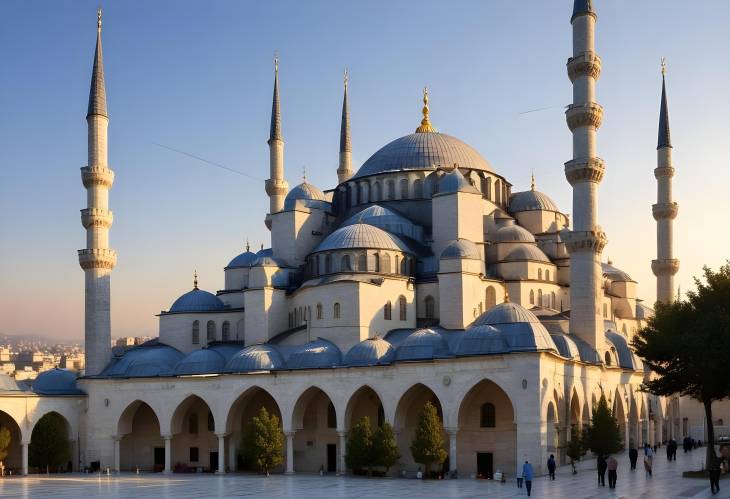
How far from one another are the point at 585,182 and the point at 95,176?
60.5ft

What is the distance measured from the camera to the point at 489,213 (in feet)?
135

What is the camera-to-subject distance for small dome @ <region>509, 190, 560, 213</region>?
43156 mm

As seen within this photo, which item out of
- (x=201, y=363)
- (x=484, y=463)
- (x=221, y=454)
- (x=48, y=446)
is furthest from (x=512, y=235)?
(x=48, y=446)

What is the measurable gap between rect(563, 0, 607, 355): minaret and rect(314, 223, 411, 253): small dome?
6564mm

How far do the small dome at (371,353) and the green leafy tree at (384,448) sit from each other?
2.51m

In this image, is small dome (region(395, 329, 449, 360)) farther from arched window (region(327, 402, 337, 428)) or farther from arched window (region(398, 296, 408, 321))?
arched window (region(327, 402, 337, 428))

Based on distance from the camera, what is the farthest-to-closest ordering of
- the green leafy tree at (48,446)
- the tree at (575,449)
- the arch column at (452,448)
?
the green leafy tree at (48,446)
the arch column at (452,448)
the tree at (575,449)

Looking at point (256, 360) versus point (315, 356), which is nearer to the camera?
point (315, 356)

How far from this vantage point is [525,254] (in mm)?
37750

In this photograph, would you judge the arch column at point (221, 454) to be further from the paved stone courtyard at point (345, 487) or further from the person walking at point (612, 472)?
the person walking at point (612, 472)

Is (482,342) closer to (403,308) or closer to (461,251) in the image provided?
(461,251)

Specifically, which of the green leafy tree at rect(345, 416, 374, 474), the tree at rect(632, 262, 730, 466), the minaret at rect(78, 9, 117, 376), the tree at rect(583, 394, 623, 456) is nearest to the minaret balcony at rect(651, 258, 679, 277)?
the tree at rect(632, 262, 730, 466)

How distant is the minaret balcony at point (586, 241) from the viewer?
110ft

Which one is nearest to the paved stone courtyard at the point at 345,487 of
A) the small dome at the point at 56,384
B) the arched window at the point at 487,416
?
the arched window at the point at 487,416
